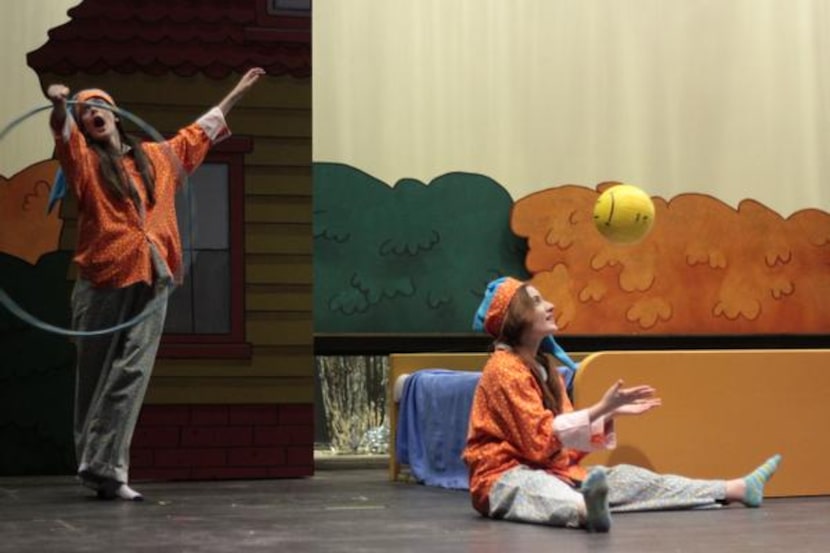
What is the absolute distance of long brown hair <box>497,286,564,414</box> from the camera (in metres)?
4.18

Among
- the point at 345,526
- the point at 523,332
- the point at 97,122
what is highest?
the point at 97,122

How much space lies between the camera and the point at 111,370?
4.86 metres

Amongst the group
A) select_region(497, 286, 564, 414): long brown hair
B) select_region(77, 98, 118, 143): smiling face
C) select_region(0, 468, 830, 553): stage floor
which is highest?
select_region(77, 98, 118, 143): smiling face

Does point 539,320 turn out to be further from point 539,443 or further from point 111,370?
point 111,370

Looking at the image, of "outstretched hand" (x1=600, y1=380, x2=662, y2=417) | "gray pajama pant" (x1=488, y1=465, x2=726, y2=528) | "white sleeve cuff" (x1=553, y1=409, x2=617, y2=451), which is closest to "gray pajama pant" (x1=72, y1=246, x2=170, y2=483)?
"gray pajama pant" (x1=488, y1=465, x2=726, y2=528)

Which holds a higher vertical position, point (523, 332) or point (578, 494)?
point (523, 332)

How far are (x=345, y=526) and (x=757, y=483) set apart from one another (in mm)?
1270

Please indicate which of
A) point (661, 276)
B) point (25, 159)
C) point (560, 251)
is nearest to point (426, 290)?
point (560, 251)

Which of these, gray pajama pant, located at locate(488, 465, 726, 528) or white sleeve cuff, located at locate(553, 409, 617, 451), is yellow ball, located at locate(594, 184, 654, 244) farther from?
white sleeve cuff, located at locate(553, 409, 617, 451)

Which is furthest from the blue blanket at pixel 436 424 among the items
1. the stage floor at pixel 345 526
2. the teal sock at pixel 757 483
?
the teal sock at pixel 757 483

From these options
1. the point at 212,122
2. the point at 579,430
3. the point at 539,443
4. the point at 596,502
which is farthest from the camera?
the point at 212,122

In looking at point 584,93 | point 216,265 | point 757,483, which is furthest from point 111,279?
point 584,93

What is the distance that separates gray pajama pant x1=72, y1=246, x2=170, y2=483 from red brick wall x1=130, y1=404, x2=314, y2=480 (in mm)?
954

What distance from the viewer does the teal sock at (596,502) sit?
366cm
